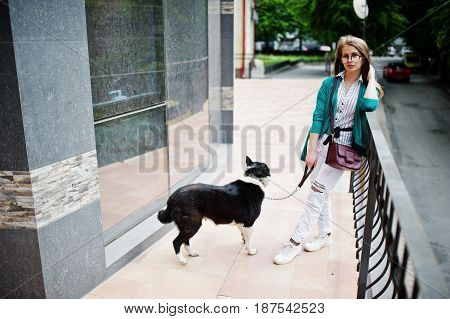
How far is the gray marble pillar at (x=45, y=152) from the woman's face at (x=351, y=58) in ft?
6.12

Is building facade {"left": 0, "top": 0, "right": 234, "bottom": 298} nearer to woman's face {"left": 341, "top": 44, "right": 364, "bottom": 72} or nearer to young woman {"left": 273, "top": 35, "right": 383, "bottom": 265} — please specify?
young woman {"left": 273, "top": 35, "right": 383, "bottom": 265}

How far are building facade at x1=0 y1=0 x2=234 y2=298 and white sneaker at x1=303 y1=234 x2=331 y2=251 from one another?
1.49 m

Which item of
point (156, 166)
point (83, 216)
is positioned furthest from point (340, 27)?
point (83, 216)

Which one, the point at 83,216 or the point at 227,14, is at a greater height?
the point at 227,14

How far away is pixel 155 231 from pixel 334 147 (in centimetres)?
200

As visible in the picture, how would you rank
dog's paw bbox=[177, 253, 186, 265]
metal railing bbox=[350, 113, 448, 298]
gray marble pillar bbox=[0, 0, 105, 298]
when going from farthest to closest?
dog's paw bbox=[177, 253, 186, 265], gray marble pillar bbox=[0, 0, 105, 298], metal railing bbox=[350, 113, 448, 298]

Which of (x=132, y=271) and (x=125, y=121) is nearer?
(x=132, y=271)

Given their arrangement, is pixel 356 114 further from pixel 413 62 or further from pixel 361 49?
pixel 413 62

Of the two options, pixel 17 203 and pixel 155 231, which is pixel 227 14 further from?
pixel 17 203

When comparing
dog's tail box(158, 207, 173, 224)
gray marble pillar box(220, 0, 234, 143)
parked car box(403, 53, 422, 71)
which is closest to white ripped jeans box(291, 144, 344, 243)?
dog's tail box(158, 207, 173, 224)

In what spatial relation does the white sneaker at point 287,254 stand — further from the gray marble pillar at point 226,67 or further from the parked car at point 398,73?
the parked car at point 398,73

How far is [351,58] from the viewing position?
3207 millimetres

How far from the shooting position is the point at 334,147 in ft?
11.2

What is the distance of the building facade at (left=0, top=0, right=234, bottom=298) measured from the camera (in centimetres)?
276
